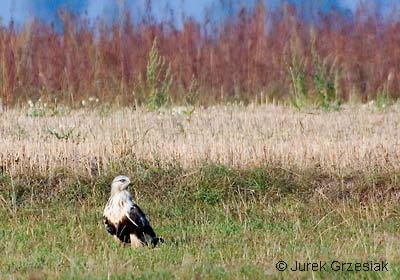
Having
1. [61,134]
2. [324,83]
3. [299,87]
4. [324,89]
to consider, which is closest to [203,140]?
[61,134]

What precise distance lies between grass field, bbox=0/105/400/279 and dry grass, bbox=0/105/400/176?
26mm

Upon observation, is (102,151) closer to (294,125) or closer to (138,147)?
(138,147)

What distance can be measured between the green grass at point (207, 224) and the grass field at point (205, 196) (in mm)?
16

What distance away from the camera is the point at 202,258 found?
23.7 ft

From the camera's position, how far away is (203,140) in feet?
39.2

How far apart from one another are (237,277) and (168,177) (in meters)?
4.32

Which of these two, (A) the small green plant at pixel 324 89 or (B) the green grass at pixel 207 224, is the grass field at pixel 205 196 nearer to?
(B) the green grass at pixel 207 224

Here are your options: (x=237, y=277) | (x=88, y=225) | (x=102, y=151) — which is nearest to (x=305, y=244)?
(x=237, y=277)

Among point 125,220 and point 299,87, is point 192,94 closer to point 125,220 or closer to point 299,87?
point 299,87

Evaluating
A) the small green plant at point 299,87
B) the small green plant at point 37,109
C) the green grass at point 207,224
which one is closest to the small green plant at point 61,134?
the green grass at point 207,224

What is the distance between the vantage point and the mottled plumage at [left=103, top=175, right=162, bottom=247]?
7.73 meters

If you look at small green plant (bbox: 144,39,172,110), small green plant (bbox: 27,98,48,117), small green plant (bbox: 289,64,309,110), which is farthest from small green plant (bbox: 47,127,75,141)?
small green plant (bbox: 289,64,309,110)

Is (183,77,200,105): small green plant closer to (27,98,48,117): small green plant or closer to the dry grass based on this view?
the dry grass

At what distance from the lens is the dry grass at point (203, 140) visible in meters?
→ 10.9
